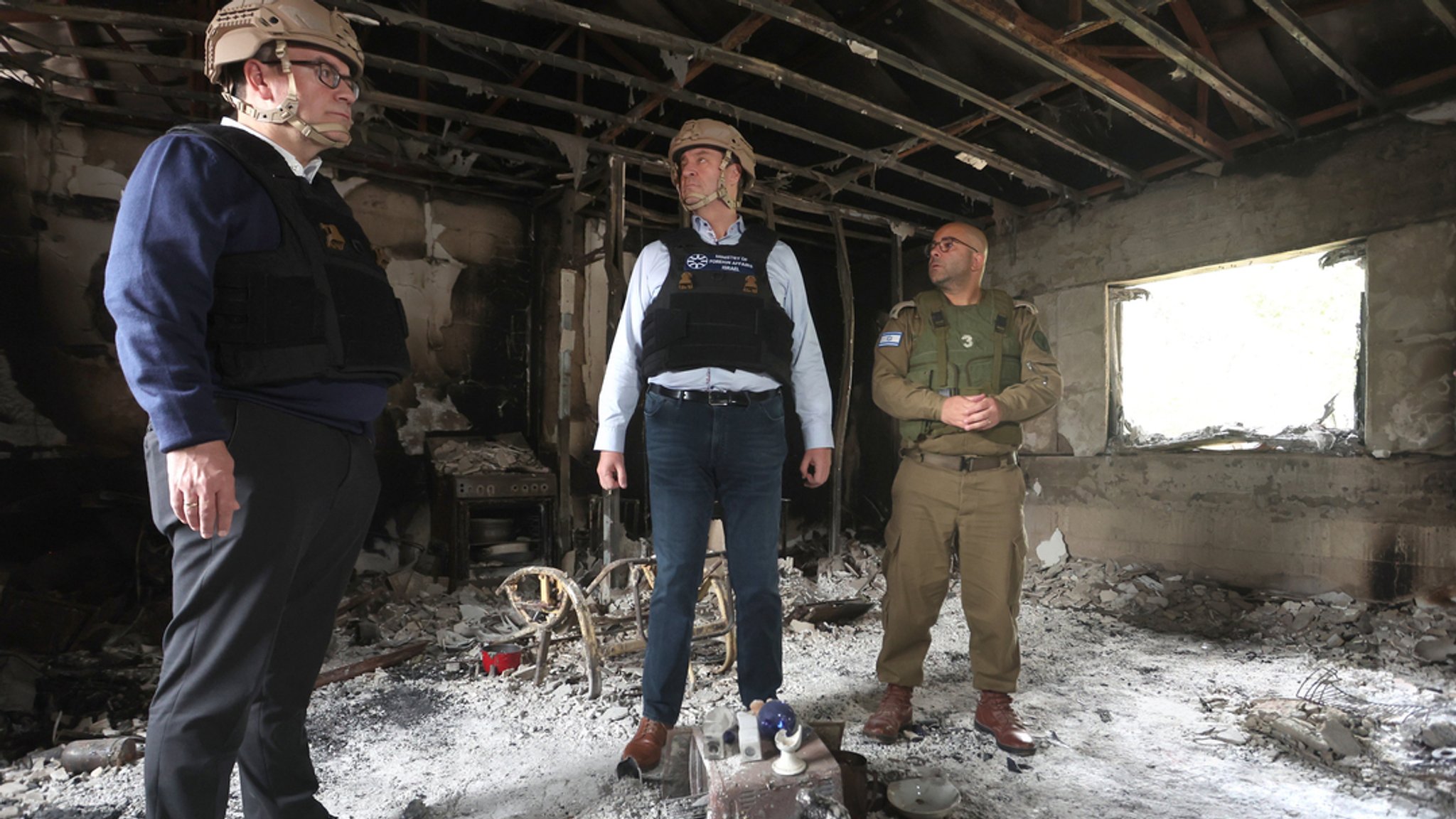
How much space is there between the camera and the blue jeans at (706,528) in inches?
94.7

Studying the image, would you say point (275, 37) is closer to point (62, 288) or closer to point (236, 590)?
point (236, 590)

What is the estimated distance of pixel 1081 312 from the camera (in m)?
6.43

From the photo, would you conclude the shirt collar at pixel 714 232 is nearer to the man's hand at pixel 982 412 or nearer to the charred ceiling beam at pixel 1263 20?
the man's hand at pixel 982 412

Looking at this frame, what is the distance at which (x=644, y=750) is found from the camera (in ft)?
7.77

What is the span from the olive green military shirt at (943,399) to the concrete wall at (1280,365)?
3.52 metres

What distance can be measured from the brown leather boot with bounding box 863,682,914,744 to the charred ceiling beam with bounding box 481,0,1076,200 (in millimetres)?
3533

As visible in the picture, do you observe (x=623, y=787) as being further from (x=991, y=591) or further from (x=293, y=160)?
(x=293, y=160)

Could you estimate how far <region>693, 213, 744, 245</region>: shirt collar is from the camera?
2.59 m

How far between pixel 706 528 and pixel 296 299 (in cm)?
144

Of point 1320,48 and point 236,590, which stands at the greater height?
point 1320,48

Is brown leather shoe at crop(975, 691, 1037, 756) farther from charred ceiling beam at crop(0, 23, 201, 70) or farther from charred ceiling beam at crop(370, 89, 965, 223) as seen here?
charred ceiling beam at crop(0, 23, 201, 70)

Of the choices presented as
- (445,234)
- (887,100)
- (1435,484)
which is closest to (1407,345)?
(1435,484)

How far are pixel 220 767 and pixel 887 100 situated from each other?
5.30 m

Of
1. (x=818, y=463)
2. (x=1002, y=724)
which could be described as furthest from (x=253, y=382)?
(x=1002, y=724)
